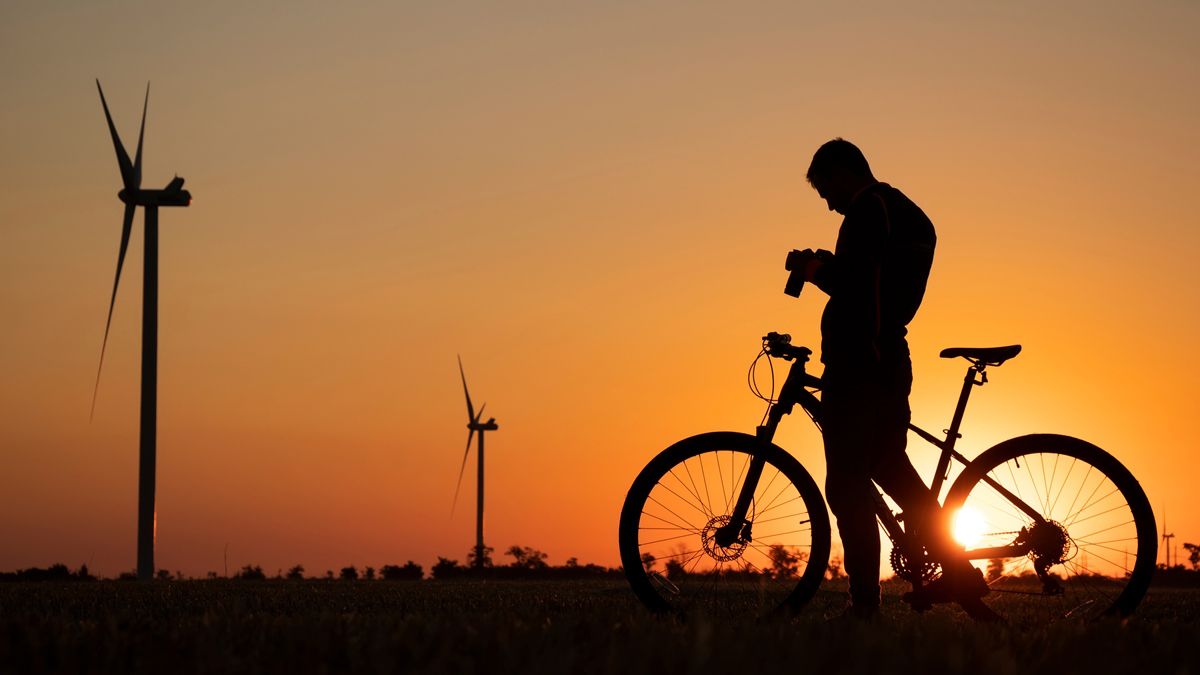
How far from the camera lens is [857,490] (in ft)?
24.2

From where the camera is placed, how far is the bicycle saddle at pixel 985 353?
305 inches

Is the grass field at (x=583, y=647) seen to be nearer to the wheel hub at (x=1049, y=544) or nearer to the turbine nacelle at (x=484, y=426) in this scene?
the wheel hub at (x=1049, y=544)

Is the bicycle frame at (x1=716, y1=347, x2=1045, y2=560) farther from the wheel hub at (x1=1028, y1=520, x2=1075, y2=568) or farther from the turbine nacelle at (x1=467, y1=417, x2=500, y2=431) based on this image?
the turbine nacelle at (x1=467, y1=417, x2=500, y2=431)

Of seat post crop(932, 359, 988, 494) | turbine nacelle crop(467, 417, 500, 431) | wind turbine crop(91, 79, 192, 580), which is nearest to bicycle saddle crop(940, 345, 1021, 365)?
seat post crop(932, 359, 988, 494)

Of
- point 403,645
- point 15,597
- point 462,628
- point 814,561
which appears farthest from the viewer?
point 15,597

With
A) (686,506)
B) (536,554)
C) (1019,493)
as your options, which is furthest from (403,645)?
(536,554)

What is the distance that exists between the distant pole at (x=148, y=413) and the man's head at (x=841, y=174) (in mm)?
21666

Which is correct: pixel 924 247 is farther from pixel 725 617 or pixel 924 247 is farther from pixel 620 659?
pixel 620 659

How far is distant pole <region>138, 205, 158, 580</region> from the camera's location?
26.8m

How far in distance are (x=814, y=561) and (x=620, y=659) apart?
3264 mm

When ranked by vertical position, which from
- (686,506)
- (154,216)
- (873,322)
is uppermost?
(154,216)

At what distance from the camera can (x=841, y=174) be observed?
741 centimetres

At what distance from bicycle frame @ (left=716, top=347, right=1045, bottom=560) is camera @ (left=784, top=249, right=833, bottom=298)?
48 cm

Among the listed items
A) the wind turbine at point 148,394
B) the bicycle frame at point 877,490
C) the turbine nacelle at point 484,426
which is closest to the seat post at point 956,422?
the bicycle frame at point 877,490
